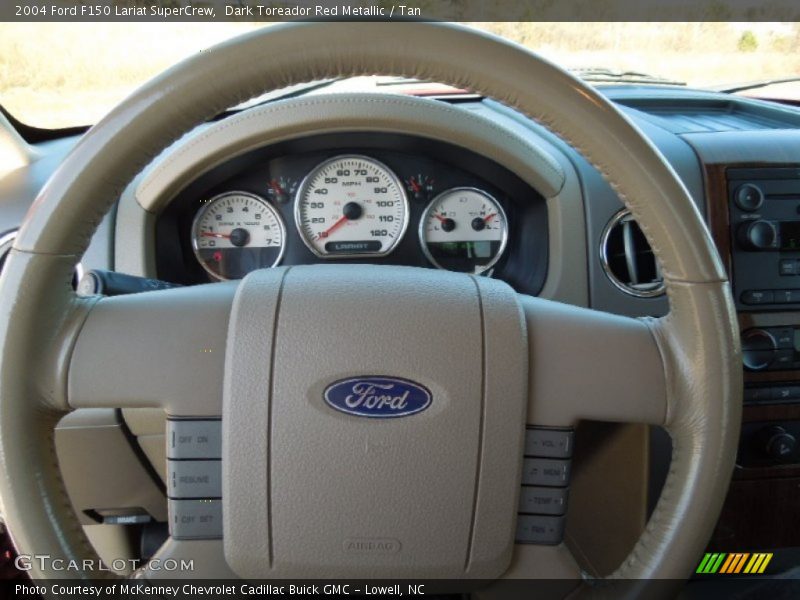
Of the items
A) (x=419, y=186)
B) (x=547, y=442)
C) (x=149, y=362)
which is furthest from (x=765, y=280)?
(x=149, y=362)

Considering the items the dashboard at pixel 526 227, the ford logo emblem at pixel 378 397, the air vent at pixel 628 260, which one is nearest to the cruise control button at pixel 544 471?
the ford logo emblem at pixel 378 397

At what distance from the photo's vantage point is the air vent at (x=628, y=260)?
5.61ft

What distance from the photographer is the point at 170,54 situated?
1.72 metres

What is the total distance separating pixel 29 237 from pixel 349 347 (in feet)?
1.43

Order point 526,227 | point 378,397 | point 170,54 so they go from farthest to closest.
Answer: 1. point 526,227
2. point 170,54
3. point 378,397

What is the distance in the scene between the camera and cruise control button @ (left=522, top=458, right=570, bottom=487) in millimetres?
1068

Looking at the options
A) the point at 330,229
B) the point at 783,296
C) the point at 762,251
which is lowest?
the point at 783,296

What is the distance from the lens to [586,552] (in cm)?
141

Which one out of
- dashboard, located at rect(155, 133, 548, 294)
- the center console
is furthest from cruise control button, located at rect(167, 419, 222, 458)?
the center console

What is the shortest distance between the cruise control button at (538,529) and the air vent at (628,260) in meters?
0.76

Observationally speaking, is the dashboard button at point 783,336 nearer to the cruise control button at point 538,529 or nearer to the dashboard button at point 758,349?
the dashboard button at point 758,349

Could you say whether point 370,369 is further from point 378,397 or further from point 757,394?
point 757,394

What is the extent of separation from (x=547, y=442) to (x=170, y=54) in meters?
1.23

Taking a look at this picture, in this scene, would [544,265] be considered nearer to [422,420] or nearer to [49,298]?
[422,420]
